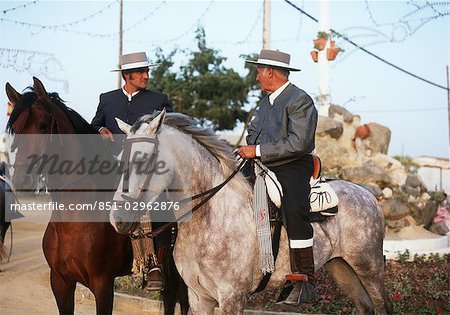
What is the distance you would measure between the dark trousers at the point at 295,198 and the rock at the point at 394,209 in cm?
674

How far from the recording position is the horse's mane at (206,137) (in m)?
5.12

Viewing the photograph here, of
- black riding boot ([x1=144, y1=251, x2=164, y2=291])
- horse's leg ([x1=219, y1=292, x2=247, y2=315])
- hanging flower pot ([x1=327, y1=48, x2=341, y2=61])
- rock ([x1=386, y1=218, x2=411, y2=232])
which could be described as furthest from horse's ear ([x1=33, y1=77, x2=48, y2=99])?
hanging flower pot ([x1=327, y1=48, x2=341, y2=61])

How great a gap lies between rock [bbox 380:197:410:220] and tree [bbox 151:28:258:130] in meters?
16.4

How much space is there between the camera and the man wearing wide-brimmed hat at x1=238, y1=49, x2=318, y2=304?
528 centimetres

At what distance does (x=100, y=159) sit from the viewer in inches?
227

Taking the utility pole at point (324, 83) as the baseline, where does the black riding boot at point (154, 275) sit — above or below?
below

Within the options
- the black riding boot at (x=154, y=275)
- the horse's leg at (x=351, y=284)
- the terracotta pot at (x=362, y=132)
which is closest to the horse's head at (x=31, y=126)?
the black riding boot at (x=154, y=275)

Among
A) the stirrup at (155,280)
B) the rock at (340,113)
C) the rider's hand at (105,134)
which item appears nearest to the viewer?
the stirrup at (155,280)

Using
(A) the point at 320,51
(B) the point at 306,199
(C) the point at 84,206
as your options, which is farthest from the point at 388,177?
(C) the point at 84,206

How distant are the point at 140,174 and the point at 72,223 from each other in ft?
4.24

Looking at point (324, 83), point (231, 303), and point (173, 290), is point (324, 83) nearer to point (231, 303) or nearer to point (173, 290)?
point (173, 290)

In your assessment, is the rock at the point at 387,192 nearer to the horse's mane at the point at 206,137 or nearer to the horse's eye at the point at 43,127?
the horse's mane at the point at 206,137

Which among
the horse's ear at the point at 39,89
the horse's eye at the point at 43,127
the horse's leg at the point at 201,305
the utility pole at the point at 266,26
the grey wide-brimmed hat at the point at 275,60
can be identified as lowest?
the horse's leg at the point at 201,305

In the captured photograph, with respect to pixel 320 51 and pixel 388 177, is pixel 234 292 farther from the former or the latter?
pixel 320 51
